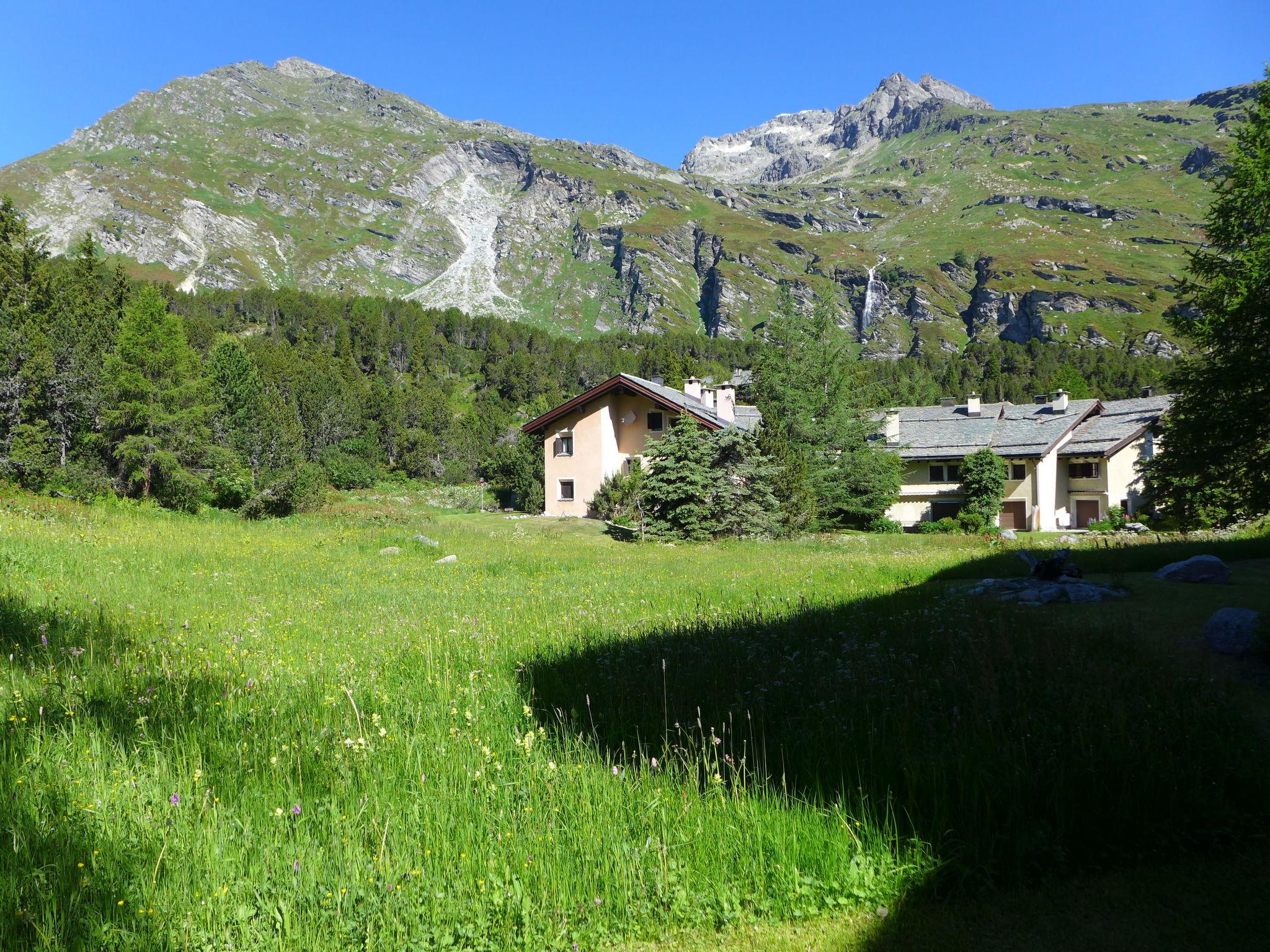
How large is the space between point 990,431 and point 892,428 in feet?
23.2

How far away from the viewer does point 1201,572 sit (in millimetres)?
11562

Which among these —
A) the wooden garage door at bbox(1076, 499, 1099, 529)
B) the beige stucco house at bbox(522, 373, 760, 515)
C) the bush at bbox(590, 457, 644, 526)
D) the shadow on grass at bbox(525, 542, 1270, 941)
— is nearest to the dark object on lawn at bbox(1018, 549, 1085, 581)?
the shadow on grass at bbox(525, 542, 1270, 941)

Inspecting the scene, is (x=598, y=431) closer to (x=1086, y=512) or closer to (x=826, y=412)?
(x=826, y=412)

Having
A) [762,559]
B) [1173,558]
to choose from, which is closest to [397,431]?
[762,559]

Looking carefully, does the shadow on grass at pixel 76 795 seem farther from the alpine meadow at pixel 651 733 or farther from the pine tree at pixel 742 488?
the pine tree at pixel 742 488

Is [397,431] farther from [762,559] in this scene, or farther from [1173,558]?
[1173,558]

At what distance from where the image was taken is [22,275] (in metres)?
42.7

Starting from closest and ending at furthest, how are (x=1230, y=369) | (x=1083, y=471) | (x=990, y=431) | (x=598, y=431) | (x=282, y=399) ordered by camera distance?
(x=1230, y=369), (x=598, y=431), (x=1083, y=471), (x=990, y=431), (x=282, y=399)

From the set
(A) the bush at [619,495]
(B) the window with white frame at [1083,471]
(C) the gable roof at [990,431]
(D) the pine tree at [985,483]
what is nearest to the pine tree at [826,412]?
(D) the pine tree at [985,483]

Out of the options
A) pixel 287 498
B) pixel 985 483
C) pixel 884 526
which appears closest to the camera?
pixel 287 498

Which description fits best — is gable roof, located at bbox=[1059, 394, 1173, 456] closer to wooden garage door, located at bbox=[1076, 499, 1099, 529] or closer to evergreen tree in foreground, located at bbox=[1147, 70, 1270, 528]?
wooden garage door, located at bbox=[1076, 499, 1099, 529]

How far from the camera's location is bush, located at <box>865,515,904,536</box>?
40.8 metres

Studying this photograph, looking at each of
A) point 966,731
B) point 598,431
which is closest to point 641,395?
point 598,431

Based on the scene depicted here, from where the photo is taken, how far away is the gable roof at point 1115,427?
4478 cm
